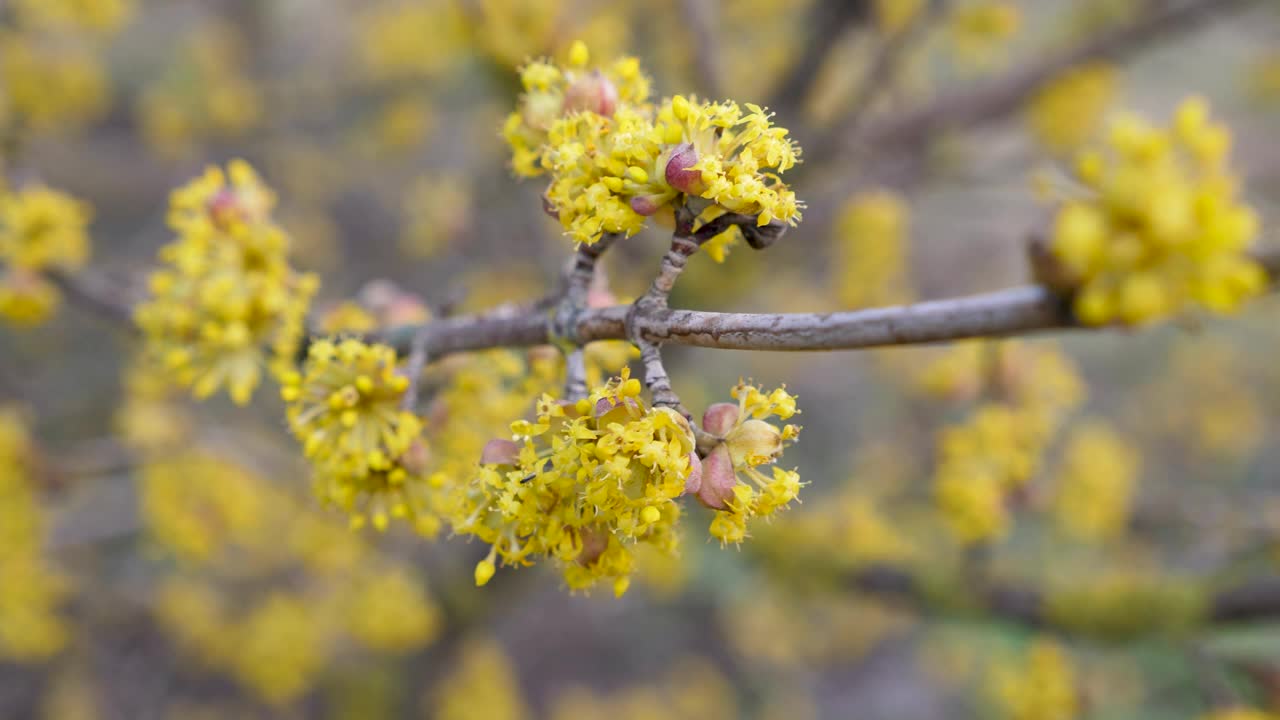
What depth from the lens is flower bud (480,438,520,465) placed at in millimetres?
1296

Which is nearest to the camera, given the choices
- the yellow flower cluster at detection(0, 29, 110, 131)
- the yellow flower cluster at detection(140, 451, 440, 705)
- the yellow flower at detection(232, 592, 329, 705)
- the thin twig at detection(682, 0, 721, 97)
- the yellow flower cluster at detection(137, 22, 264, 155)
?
the thin twig at detection(682, 0, 721, 97)

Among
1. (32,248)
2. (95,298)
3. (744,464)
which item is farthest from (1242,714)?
(32,248)

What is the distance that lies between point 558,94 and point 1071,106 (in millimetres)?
3650

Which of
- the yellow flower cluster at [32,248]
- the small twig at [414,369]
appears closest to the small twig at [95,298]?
the yellow flower cluster at [32,248]

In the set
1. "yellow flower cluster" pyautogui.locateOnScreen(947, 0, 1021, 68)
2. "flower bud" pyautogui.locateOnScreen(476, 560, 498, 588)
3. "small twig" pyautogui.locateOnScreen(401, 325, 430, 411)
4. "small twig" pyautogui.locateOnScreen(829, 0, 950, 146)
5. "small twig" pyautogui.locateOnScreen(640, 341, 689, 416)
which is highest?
"yellow flower cluster" pyautogui.locateOnScreen(947, 0, 1021, 68)

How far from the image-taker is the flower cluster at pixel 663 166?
1.17 metres

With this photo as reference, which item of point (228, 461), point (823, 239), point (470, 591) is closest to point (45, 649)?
point (228, 461)

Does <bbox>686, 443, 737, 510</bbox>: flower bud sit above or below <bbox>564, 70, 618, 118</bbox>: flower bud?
below

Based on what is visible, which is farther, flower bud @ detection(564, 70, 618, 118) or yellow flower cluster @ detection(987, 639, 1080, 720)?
yellow flower cluster @ detection(987, 639, 1080, 720)

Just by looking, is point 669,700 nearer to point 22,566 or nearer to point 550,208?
point 22,566

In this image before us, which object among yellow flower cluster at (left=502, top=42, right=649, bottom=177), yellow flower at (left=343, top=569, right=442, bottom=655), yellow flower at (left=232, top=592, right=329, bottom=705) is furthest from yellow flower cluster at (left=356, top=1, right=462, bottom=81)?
yellow flower cluster at (left=502, top=42, right=649, bottom=177)

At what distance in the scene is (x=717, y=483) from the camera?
3.84 ft

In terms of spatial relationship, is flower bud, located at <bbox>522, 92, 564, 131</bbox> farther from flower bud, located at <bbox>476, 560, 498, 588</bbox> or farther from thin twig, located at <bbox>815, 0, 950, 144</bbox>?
thin twig, located at <bbox>815, 0, 950, 144</bbox>

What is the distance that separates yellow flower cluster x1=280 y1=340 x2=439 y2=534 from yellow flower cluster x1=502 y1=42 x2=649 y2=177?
1.55 feet
